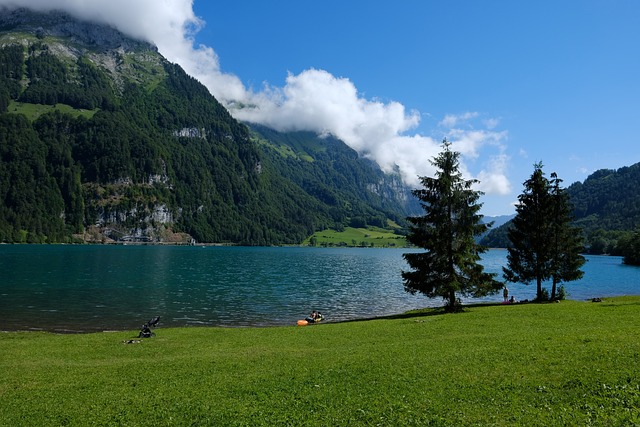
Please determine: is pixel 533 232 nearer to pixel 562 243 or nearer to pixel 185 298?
pixel 562 243

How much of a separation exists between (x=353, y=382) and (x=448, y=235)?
32137mm

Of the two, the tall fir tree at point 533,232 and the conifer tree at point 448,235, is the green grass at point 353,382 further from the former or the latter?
the tall fir tree at point 533,232

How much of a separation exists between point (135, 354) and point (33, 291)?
61.5m

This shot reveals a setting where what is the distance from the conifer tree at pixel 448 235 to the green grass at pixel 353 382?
17.1 metres

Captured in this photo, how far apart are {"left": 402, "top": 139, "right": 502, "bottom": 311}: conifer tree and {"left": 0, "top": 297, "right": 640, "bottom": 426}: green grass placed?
56.0ft

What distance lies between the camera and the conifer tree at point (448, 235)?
159 feet

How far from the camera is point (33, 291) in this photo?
3076 inches

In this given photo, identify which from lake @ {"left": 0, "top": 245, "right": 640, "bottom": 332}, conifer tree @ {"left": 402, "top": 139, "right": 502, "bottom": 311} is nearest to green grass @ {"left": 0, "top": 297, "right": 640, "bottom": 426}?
conifer tree @ {"left": 402, "top": 139, "right": 502, "bottom": 311}

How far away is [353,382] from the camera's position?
65.3ft

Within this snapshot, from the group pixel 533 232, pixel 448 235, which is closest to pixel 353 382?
pixel 448 235

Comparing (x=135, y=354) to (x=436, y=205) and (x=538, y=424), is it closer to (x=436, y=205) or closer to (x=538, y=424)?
(x=538, y=424)

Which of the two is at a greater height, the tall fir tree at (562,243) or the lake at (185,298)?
the tall fir tree at (562,243)

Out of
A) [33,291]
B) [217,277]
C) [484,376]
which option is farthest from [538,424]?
[217,277]

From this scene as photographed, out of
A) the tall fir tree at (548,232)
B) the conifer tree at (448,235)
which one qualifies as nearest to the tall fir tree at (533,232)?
the tall fir tree at (548,232)
